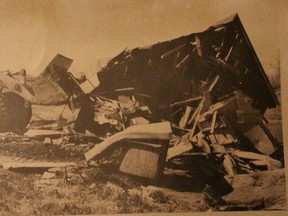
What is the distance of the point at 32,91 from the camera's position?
5.62 feet

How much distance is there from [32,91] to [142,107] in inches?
17.6

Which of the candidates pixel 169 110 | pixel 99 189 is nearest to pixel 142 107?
pixel 169 110

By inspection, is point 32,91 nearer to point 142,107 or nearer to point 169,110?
point 142,107

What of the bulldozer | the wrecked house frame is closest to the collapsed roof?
the wrecked house frame

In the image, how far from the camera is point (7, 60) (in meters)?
1.72

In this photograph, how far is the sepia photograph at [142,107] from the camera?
160 centimetres

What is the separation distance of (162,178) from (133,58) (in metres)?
0.48

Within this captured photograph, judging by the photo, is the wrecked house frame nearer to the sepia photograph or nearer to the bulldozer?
the sepia photograph

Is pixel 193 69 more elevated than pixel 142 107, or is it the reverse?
pixel 193 69

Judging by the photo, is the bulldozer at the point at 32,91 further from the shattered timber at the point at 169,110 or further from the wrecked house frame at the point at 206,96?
the wrecked house frame at the point at 206,96

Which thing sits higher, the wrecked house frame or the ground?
the wrecked house frame

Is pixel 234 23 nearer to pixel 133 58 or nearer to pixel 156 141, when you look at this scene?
pixel 133 58

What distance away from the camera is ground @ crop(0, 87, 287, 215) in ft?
5.17

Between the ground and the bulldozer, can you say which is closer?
the ground
